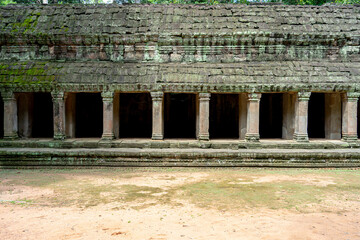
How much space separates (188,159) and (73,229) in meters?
5.35

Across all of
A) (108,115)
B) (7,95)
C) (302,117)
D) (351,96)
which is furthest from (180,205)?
(7,95)

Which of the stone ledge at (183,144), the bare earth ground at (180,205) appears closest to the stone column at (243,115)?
the stone ledge at (183,144)

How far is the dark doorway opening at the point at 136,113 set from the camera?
1422 centimetres

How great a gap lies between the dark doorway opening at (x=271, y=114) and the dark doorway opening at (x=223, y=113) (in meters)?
1.27

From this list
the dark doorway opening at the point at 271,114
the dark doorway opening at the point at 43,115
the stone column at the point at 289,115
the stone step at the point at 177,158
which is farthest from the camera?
the dark doorway opening at the point at 271,114

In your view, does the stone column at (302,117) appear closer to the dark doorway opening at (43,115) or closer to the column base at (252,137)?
→ the column base at (252,137)

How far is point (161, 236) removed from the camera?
4.33m

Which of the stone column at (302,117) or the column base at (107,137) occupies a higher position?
the stone column at (302,117)

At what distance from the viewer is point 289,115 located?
37.1ft

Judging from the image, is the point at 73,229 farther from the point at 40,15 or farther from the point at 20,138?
the point at 40,15

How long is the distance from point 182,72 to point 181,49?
1.07m

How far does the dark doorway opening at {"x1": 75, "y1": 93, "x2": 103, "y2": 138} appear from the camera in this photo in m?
13.9

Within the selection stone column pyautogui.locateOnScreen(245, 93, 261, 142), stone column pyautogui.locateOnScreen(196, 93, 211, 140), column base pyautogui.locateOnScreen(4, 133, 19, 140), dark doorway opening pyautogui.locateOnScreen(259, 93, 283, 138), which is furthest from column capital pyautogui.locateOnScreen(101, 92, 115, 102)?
dark doorway opening pyautogui.locateOnScreen(259, 93, 283, 138)

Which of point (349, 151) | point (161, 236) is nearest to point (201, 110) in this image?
point (349, 151)
